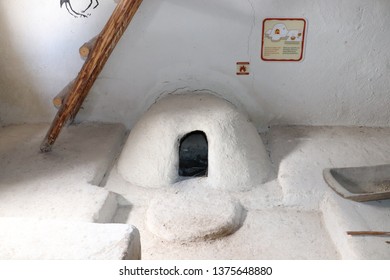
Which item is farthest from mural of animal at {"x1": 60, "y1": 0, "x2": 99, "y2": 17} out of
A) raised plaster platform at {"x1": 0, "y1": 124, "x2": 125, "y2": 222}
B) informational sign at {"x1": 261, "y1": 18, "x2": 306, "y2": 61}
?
informational sign at {"x1": 261, "y1": 18, "x2": 306, "y2": 61}

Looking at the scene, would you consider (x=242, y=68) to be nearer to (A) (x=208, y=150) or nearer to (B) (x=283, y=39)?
(B) (x=283, y=39)

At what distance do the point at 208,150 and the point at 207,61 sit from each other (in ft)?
3.75

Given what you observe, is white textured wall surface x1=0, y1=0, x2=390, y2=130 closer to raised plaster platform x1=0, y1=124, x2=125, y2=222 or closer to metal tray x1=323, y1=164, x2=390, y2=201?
raised plaster platform x1=0, y1=124, x2=125, y2=222

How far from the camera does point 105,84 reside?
4.79 m

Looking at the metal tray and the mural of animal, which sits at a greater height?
the mural of animal

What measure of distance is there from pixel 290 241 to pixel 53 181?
7.30 feet

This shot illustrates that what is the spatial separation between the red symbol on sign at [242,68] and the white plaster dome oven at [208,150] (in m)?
0.62

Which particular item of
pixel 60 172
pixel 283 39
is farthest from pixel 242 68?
pixel 60 172

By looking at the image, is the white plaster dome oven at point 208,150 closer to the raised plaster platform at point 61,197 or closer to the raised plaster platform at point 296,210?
the raised plaster platform at point 296,210

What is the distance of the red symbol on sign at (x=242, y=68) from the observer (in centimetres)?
463

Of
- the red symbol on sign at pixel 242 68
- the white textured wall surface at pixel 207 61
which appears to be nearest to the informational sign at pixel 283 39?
the white textured wall surface at pixel 207 61

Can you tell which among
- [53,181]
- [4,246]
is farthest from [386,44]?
[4,246]

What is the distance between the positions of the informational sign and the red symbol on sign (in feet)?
0.66

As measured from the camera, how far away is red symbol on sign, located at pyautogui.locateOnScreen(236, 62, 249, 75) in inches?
182
